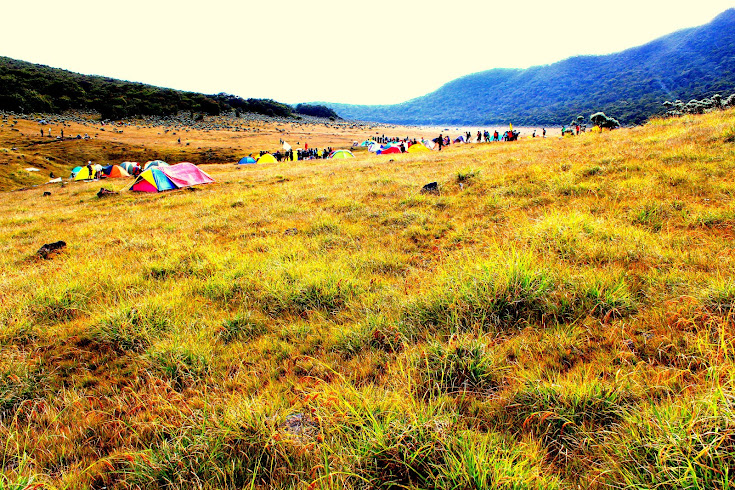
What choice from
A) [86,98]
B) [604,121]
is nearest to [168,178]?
[604,121]

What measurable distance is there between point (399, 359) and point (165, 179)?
764 inches

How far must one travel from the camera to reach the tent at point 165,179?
1727 cm

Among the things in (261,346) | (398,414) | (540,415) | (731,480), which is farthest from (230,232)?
(731,480)

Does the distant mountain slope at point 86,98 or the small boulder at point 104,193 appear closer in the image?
the small boulder at point 104,193

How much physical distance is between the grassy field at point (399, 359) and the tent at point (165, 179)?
43.5 ft

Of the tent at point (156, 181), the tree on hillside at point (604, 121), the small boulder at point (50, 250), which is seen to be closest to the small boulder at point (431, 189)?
the small boulder at point (50, 250)

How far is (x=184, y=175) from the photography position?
18.0 m

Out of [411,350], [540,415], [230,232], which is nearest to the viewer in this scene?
[540,415]

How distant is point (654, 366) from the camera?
2.12 meters

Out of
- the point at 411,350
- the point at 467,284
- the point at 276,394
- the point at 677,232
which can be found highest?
the point at 677,232

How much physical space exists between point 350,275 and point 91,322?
2.89 meters

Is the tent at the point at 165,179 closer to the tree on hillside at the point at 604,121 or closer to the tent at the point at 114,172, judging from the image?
the tent at the point at 114,172

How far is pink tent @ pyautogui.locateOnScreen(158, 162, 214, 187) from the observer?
57.3 feet

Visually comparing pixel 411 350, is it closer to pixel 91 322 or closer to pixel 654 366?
pixel 654 366
